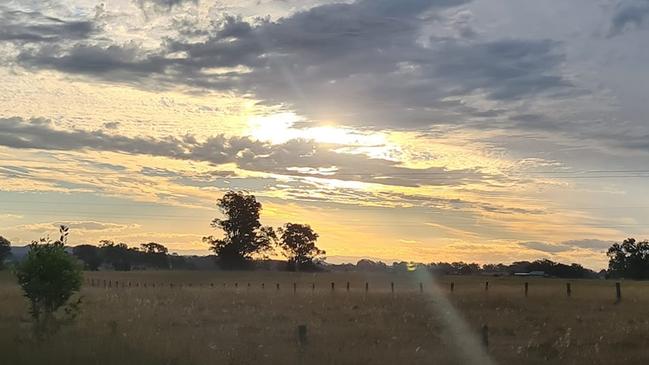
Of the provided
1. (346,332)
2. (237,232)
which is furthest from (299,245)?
(346,332)

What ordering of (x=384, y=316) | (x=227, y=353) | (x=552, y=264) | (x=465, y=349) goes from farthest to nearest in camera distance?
(x=552, y=264) < (x=384, y=316) < (x=465, y=349) < (x=227, y=353)

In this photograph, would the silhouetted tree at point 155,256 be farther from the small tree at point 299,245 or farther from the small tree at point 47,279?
the small tree at point 47,279

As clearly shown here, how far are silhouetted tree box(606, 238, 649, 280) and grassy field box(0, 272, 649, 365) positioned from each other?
3061 inches

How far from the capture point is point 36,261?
17.5 meters

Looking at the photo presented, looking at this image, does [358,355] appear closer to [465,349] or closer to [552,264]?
[465,349]

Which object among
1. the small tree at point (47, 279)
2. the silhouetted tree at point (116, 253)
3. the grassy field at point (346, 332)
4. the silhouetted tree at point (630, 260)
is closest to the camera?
the grassy field at point (346, 332)

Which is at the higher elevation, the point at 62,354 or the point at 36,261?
the point at 36,261

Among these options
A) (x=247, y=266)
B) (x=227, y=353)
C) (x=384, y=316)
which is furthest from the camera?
(x=247, y=266)

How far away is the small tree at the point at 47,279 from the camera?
17281mm

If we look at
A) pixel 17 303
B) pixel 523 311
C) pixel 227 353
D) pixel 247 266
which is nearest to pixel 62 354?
pixel 227 353

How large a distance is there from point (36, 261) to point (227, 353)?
5718 millimetres

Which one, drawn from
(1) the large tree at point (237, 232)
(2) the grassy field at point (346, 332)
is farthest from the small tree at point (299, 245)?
(2) the grassy field at point (346, 332)

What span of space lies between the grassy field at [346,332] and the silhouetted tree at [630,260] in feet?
255

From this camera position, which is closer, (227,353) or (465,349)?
(227,353)
